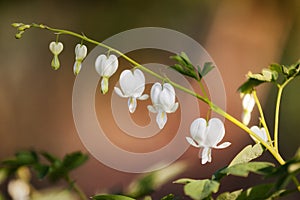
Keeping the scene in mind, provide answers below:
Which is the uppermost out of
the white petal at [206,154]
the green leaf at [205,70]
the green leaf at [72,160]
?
the green leaf at [205,70]

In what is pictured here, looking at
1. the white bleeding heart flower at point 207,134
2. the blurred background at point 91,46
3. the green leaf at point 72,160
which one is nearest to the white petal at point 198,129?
the white bleeding heart flower at point 207,134

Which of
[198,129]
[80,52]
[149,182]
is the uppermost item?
[80,52]

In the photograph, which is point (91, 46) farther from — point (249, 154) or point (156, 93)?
point (249, 154)

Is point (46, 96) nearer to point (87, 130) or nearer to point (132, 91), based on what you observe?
point (87, 130)

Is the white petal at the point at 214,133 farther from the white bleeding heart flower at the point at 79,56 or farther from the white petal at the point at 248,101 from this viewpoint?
the white bleeding heart flower at the point at 79,56

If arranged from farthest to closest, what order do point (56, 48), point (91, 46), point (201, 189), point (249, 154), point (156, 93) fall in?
point (91, 46) → point (56, 48) → point (156, 93) → point (249, 154) → point (201, 189)

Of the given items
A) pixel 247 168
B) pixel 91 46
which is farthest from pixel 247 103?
pixel 91 46

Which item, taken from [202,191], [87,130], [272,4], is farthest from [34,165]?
[272,4]

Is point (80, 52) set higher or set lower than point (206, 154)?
higher
